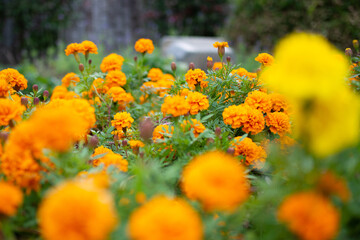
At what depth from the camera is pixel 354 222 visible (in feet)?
2.91

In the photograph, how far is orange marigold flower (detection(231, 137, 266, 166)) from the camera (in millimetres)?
1455

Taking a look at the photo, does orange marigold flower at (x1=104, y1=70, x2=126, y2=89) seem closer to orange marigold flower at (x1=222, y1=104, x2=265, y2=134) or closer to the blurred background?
orange marigold flower at (x1=222, y1=104, x2=265, y2=134)

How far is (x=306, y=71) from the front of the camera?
694 mm

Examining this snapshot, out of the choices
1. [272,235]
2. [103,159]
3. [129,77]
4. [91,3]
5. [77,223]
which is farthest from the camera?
[91,3]

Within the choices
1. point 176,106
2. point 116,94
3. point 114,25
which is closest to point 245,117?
point 176,106

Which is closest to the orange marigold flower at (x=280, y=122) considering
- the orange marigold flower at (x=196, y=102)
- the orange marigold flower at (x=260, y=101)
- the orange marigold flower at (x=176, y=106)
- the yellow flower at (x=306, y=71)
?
the orange marigold flower at (x=260, y=101)

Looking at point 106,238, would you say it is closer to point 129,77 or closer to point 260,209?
point 260,209

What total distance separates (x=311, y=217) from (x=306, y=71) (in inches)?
12.4

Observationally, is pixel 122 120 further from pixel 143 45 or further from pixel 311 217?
pixel 311 217

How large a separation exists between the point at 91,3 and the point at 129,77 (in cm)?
648

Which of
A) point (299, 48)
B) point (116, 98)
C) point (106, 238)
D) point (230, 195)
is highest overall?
point (299, 48)

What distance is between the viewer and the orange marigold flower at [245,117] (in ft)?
5.02

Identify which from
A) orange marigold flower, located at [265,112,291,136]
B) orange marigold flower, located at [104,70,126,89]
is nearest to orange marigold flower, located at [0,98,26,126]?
orange marigold flower, located at [104,70,126,89]

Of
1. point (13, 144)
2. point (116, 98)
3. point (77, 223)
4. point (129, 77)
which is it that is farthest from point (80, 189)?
point (129, 77)
